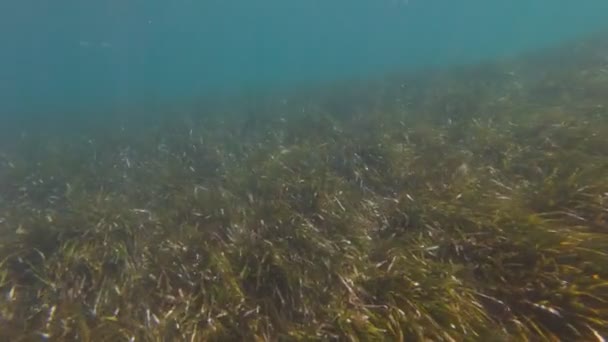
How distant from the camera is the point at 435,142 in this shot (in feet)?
25.2

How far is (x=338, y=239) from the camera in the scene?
4707mm

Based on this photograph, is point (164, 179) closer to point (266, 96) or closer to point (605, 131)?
point (605, 131)

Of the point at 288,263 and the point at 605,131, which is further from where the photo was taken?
the point at 605,131

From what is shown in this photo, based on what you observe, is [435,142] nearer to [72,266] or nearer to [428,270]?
[428,270]

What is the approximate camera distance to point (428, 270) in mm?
3807

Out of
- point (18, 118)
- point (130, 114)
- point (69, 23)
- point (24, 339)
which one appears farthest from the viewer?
point (69, 23)

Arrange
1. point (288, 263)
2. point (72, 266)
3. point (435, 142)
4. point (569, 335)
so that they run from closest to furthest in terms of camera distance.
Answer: point (569, 335), point (288, 263), point (72, 266), point (435, 142)

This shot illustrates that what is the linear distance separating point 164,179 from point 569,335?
6866 millimetres

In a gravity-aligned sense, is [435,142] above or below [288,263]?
above

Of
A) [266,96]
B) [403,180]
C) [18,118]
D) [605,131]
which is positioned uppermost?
[605,131]

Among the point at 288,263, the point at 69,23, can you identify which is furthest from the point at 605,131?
the point at 69,23

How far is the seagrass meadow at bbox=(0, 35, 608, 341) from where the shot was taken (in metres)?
3.46

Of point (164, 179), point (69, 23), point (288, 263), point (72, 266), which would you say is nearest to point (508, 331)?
point (288, 263)

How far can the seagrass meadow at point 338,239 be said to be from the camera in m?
3.46
